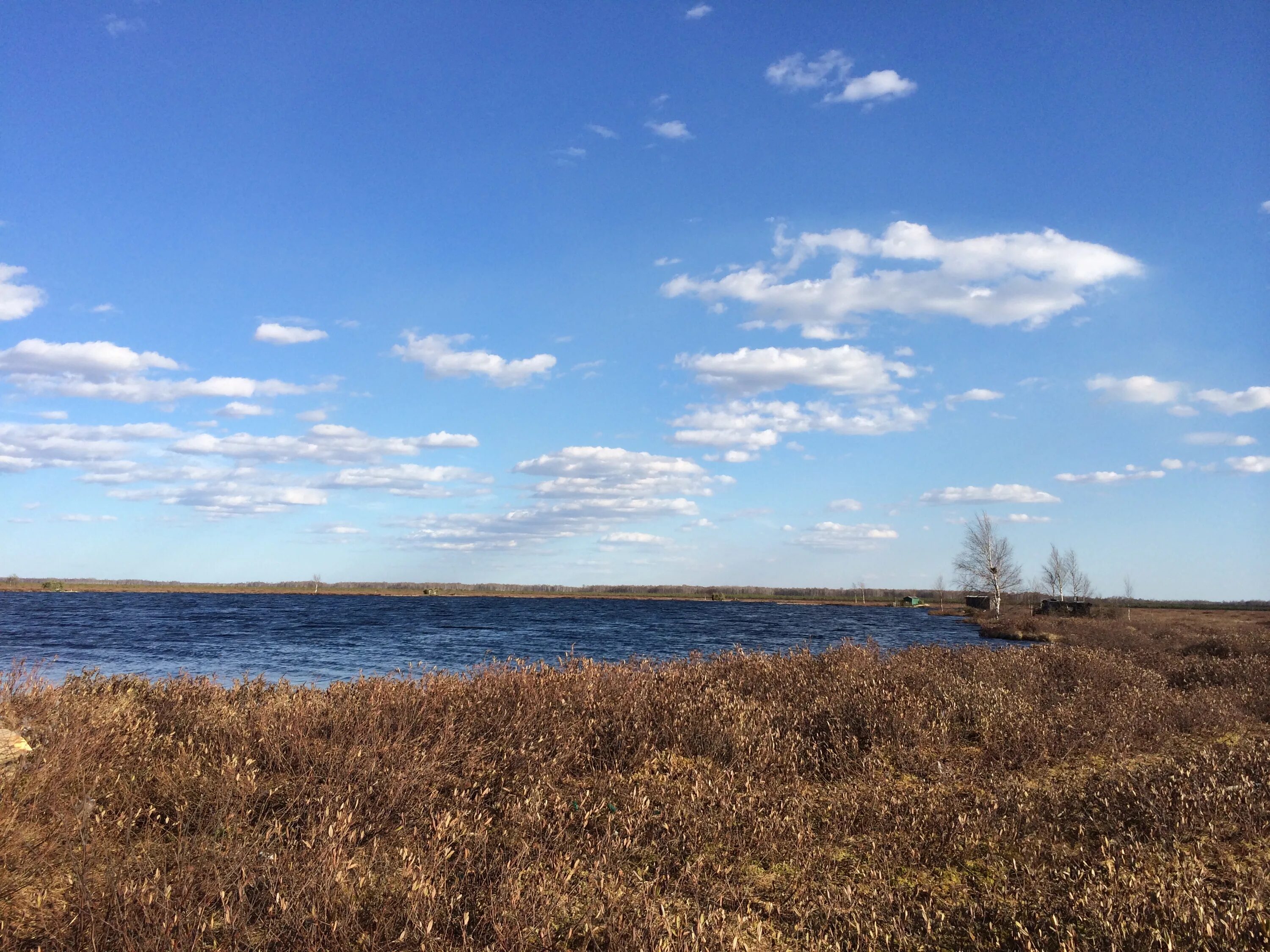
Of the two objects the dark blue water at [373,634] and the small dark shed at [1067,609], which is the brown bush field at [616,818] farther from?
the small dark shed at [1067,609]

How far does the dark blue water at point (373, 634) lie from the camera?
24.8m

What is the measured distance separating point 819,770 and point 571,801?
3.03 metres

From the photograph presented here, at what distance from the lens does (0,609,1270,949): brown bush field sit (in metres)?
4.20

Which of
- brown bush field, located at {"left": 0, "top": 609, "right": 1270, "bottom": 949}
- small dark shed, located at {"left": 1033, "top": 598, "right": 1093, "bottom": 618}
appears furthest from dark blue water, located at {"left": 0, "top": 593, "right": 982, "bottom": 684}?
small dark shed, located at {"left": 1033, "top": 598, "right": 1093, "bottom": 618}

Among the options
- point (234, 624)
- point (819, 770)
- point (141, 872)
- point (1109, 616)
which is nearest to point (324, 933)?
point (141, 872)

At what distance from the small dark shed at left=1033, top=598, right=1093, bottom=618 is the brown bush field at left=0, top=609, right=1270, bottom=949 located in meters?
51.3

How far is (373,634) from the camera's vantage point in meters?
40.6

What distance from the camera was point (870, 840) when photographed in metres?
5.93

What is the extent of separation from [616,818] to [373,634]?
38012mm

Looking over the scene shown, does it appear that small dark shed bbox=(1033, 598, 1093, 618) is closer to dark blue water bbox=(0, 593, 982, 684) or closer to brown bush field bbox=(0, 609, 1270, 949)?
dark blue water bbox=(0, 593, 982, 684)

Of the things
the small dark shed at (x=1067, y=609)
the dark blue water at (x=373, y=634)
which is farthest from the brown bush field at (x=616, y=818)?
the small dark shed at (x=1067, y=609)

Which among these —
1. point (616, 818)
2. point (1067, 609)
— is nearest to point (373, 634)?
point (616, 818)

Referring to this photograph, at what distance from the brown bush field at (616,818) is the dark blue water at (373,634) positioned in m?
3.20

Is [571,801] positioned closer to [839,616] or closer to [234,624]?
[234,624]
